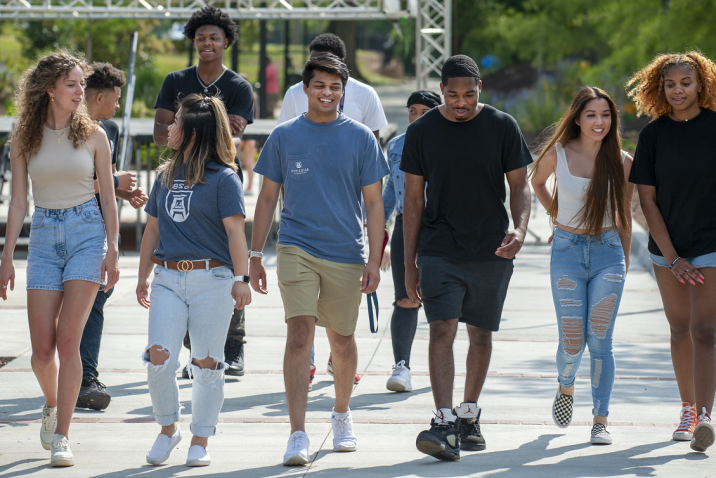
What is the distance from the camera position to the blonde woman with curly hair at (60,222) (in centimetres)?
455

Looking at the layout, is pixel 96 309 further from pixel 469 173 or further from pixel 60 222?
pixel 469 173

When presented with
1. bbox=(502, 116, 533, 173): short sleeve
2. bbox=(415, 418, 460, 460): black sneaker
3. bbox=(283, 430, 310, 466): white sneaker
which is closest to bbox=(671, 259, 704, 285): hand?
bbox=(502, 116, 533, 173): short sleeve

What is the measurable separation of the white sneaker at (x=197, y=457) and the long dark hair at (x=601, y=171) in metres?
2.20

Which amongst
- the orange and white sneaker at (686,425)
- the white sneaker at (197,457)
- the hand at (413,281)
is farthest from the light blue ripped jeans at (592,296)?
the white sneaker at (197,457)

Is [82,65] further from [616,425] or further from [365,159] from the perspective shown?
[616,425]

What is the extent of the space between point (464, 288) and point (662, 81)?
1.53 m

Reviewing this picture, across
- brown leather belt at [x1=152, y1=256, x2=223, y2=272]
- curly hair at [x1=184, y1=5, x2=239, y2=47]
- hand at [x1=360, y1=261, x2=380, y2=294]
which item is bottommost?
hand at [x1=360, y1=261, x2=380, y2=294]

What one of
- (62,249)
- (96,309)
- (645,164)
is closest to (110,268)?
(62,249)

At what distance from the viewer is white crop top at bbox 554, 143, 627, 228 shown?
4.93 metres

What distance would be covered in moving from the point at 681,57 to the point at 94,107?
3284 mm

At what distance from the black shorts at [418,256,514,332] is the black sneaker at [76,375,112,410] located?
2.03m

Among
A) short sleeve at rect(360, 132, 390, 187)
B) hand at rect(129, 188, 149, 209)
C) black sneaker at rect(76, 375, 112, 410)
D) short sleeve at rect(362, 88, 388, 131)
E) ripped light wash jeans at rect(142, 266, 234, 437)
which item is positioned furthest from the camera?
short sleeve at rect(362, 88, 388, 131)

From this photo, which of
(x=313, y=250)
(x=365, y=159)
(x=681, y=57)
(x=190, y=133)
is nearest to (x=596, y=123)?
(x=681, y=57)

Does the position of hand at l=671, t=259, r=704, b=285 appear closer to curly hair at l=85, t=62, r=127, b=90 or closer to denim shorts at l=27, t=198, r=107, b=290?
denim shorts at l=27, t=198, r=107, b=290
